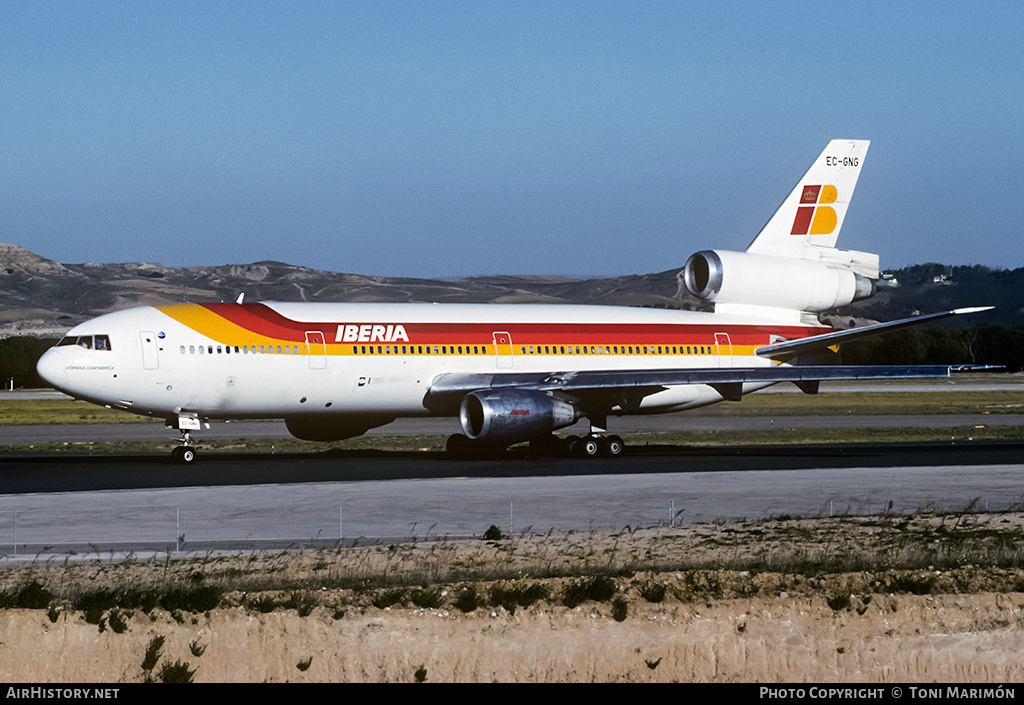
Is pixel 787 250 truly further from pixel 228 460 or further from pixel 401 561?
pixel 401 561

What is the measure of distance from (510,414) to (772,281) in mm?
13305

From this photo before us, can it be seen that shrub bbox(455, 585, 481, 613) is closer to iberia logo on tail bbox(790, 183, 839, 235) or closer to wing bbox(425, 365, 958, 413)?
wing bbox(425, 365, 958, 413)

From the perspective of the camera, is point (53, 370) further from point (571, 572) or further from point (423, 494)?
point (571, 572)

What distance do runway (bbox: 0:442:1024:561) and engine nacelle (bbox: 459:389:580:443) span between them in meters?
1.04

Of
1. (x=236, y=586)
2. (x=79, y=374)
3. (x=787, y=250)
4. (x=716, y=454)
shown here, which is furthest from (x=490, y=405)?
(x=236, y=586)

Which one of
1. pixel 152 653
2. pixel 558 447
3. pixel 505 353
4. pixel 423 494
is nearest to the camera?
pixel 152 653

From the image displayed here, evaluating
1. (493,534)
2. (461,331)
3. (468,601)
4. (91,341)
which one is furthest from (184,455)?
(468,601)

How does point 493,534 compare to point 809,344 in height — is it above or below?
below

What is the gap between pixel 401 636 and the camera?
16.6 metres

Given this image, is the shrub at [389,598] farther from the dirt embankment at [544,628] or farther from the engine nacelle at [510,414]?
the engine nacelle at [510,414]

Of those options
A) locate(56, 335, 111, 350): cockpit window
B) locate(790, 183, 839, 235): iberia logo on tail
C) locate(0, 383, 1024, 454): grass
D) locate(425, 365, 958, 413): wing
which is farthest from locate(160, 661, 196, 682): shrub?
locate(790, 183, 839, 235): iberia logo on tail

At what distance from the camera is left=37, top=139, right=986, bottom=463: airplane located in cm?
3753

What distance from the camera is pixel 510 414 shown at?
Result: 125 feet
